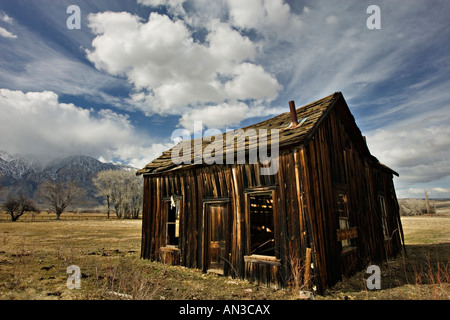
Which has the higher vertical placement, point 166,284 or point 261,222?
point 261,222

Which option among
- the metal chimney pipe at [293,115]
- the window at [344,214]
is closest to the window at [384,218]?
the window at [344,214]

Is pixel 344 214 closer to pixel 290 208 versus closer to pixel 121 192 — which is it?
pixel 290 208

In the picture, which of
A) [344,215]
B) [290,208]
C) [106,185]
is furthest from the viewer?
[106,185]

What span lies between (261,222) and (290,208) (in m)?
5.20

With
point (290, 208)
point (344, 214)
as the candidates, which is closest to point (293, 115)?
point (290, 208)

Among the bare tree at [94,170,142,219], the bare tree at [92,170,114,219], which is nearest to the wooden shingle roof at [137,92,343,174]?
the bare tree at [94,170,142,219]

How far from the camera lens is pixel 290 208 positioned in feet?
20.3

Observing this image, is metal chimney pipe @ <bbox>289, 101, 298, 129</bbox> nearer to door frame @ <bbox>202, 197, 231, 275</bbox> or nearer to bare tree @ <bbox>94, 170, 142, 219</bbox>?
door frame @ <bbox>202, 197, 231, 275</bbox>

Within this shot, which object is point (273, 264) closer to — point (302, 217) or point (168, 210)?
point (302, 217)

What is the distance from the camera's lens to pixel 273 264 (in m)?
6.22

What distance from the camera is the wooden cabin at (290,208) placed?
19.7ft

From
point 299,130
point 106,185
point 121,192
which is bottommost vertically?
point 299,130

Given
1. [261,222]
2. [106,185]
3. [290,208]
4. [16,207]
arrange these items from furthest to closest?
[106,185], [16,207], [261,222], [290,208]

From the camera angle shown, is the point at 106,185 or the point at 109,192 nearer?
the point at 109,192
